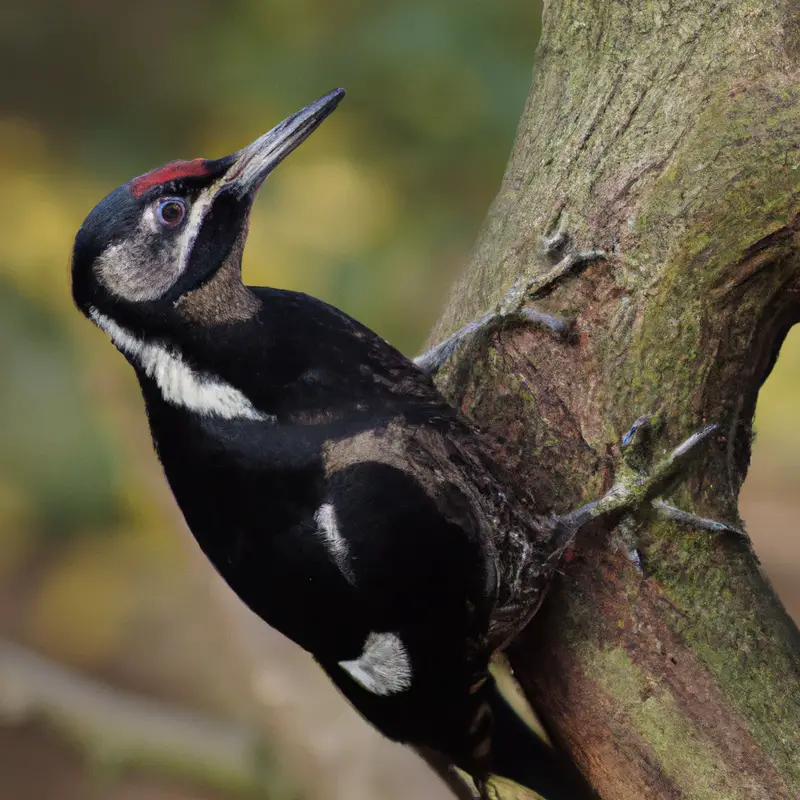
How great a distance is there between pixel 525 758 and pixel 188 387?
0.73 m

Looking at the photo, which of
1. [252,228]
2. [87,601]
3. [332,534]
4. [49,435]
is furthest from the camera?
[87,601]

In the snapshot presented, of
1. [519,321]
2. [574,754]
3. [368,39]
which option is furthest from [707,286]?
[368,39]

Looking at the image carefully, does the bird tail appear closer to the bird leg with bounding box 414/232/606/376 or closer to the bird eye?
the bird leg with bounding box 414/232/606/376

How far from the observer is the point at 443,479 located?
132cm

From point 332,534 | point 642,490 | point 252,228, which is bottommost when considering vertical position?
point 642,490

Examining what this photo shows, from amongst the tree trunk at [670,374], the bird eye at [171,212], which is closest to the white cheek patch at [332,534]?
the tree trunk at [670,374]

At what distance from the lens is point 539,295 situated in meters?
1.37

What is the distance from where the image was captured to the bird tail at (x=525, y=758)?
1.42 metres

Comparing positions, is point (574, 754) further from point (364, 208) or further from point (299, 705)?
point (364, 208)

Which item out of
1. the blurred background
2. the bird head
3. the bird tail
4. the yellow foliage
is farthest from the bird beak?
the yellow foliage

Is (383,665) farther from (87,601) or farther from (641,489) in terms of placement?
(87,601)

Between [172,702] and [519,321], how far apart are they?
227cm

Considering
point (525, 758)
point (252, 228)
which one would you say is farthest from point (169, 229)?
point (252, 228)

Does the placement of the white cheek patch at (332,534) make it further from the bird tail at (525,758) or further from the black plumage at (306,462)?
the bird tail at (525,758)
